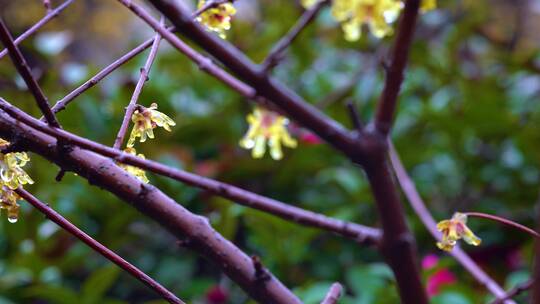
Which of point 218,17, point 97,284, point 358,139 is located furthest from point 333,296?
point 97,284

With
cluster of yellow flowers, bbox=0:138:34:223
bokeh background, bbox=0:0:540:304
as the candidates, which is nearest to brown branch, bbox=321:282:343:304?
cluster of yellow flowers, bbox=0:138:34:223

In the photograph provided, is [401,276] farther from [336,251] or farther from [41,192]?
[41,192]

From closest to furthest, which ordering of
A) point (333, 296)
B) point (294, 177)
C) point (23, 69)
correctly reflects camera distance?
point (23, 69), point (333, 296), point (294, 177)

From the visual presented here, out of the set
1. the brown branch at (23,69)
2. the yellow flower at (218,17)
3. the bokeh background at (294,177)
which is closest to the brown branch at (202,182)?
the brown branch at (23,69)

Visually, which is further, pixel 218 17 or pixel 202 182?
pixel 218 17

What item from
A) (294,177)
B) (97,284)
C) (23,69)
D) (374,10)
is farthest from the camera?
(294,177)

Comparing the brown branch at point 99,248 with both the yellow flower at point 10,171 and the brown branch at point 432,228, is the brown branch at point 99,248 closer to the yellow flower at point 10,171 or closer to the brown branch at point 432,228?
the yellow flower at point 10,171

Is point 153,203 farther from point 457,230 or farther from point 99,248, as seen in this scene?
point 457,230

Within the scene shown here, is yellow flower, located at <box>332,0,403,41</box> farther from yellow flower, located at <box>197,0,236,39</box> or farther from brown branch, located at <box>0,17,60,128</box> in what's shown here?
brown branch, located at <box>0,17,60,128</box>
